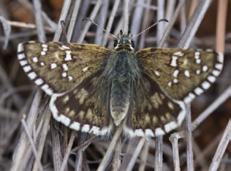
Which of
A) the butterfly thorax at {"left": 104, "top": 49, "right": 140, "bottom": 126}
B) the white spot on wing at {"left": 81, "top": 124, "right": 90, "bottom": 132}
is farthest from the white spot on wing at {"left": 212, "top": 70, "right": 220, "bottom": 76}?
the white spot on wing at {"left": 81, "top": 124, "right": 90, "bottom": 132}

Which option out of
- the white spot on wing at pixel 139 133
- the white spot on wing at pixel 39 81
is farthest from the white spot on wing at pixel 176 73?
the white spot on wing at pixel 39 81

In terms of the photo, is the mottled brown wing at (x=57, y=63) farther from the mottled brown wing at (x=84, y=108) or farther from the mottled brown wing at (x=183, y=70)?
the mottled brown wing at (x=183, y=70)

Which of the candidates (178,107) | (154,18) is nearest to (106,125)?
(178,107)

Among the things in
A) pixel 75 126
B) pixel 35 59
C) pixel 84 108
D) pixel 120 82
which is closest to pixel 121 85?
pixel 120 82

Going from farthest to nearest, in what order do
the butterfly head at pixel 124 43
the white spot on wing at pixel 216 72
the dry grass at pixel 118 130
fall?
1. the butterfly head at pixel 124 43
2. the dry grass at pixel 118 130
3. the white spot on wing at pixel 216 72

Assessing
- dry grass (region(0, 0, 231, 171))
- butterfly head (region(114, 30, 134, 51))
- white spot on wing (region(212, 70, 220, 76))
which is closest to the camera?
white spot on wing (region(212, 70, 220, 76))

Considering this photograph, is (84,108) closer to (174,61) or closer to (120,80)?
(120,80)

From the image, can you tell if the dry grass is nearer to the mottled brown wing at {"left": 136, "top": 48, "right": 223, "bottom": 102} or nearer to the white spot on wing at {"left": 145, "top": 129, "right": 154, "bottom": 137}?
the white spot on wing at {"left": 145, "top": 129, "right": 154, "bottom": 137}
